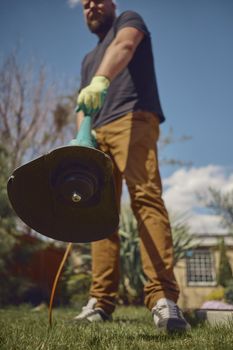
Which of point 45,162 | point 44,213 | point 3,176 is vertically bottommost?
point 44,213

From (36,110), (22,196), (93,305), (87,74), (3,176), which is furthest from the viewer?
(36,110)

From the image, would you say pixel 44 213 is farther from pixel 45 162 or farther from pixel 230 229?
pixel 230 229

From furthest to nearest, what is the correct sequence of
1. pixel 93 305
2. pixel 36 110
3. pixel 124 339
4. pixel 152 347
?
pixel 36 110 → pixel 93 305 → pixel 124 339 → pixel 152 347

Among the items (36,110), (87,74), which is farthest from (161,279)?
(36,110)

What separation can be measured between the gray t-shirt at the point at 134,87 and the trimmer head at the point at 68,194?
98 centimetres

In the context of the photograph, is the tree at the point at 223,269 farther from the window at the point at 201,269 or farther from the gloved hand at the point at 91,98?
the gloved hand at the point at 91,98

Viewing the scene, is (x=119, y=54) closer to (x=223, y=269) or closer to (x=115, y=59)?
(x=115, y=59)

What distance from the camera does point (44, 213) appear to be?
4.52 feet

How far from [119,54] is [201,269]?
1471 centimetres

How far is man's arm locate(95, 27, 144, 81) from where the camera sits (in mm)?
1803

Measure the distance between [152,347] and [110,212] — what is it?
1.74 ft

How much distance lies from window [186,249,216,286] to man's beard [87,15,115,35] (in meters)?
13.4

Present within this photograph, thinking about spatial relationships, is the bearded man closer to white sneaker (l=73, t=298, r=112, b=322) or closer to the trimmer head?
white sneaker (l=73, t=298, r=112, b=322)

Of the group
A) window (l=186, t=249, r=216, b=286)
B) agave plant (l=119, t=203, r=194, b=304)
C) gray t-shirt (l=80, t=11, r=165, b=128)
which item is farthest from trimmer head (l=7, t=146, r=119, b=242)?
window (l=186, t=249, r=216, b=286)
